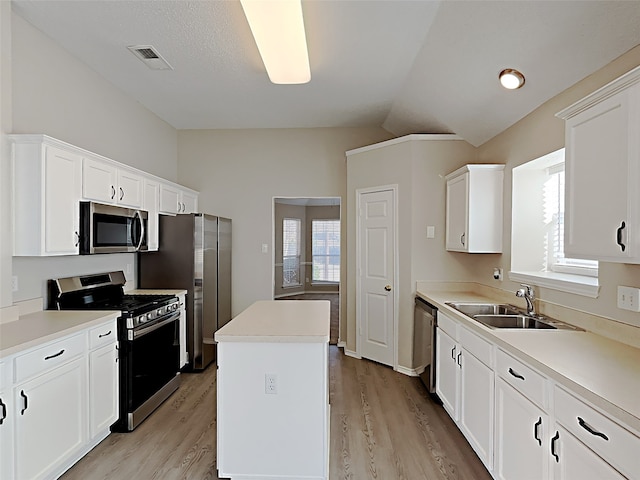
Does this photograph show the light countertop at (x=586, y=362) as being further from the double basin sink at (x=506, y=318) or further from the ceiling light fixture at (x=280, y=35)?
the ceiling light fixture at (x=280, y=35)

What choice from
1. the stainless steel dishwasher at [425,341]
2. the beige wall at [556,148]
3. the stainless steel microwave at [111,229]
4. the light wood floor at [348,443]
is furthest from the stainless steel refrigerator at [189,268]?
the beige wall at [556,148]

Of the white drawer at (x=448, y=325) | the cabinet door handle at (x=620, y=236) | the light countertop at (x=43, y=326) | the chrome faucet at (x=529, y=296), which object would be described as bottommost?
the white drawer at (x=448, y=325)

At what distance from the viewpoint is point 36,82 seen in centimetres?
283

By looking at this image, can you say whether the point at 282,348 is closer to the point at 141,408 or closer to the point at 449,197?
the point at 141,408

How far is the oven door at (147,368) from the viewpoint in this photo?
2867mm

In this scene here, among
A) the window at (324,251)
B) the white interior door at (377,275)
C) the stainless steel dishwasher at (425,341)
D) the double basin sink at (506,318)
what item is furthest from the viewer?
the window at (324,251)

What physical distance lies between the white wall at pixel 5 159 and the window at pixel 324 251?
25.4ft

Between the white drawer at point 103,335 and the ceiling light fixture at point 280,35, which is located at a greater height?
the ceiling light fixture at point 280,35

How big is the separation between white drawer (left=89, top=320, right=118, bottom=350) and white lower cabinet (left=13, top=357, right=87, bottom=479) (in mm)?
144

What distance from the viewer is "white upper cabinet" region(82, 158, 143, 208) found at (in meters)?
2.86

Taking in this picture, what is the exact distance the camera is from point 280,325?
240cm

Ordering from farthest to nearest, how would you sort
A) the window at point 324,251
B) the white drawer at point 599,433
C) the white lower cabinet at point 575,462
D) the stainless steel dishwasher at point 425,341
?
the window at point 324,251, the stainless steel dishwasher at point 425,341, the white lower cabinet at point 575,462, the white drawer at point 599,433

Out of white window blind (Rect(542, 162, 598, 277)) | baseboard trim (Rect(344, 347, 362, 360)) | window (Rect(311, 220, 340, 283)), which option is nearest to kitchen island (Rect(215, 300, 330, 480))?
white window blind (Rect(542, 162, 598, 277))

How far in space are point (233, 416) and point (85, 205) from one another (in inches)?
72.0
